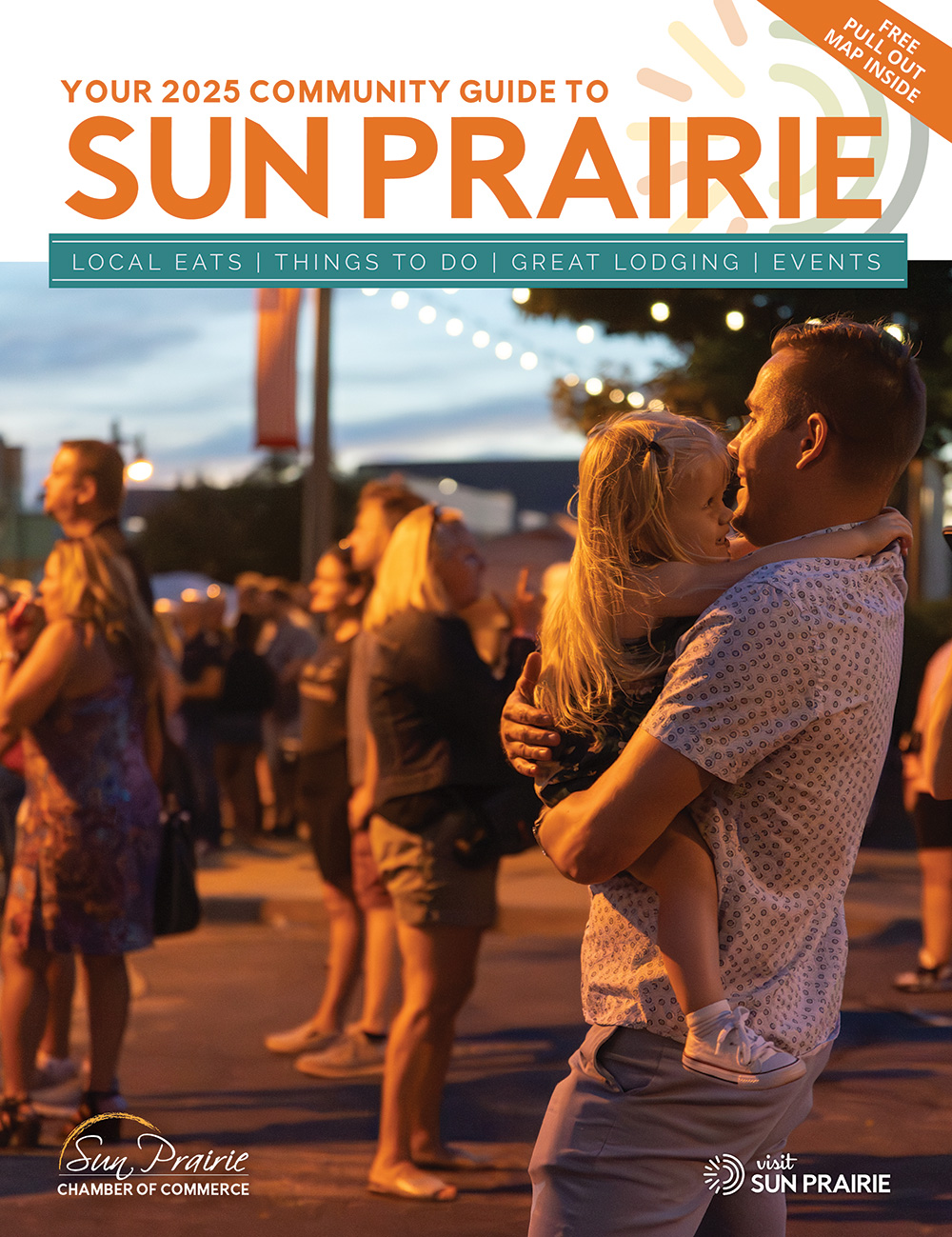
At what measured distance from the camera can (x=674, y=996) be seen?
171cm

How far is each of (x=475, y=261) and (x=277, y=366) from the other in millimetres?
6455

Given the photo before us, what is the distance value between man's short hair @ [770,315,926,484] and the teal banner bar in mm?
1718

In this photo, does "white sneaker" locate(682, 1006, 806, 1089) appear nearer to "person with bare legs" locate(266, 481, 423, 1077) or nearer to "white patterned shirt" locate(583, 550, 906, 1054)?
"white patterned shirt" locate(583, 550, 906, 1054)

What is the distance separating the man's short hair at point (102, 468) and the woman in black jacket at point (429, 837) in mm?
1045

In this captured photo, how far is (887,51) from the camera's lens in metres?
3.36

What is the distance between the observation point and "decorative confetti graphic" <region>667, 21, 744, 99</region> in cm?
340

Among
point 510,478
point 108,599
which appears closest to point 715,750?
point 108,599

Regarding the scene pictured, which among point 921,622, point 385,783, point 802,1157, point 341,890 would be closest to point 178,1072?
point 341,890

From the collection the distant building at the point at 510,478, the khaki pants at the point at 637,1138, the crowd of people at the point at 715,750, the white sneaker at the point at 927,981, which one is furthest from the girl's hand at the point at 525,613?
the distant building at the point at 510,478

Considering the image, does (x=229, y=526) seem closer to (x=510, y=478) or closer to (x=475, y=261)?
(x=510, y=478)

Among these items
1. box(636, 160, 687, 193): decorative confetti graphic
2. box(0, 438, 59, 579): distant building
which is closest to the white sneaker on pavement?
box(636, 160, 687, 193): decorative confetti graphic

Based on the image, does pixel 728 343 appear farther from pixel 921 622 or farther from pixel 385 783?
pixel 921 622

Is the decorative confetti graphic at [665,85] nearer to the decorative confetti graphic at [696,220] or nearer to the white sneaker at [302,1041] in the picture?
the decorative confetti graphic at [696,220]

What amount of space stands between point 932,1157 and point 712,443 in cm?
315
